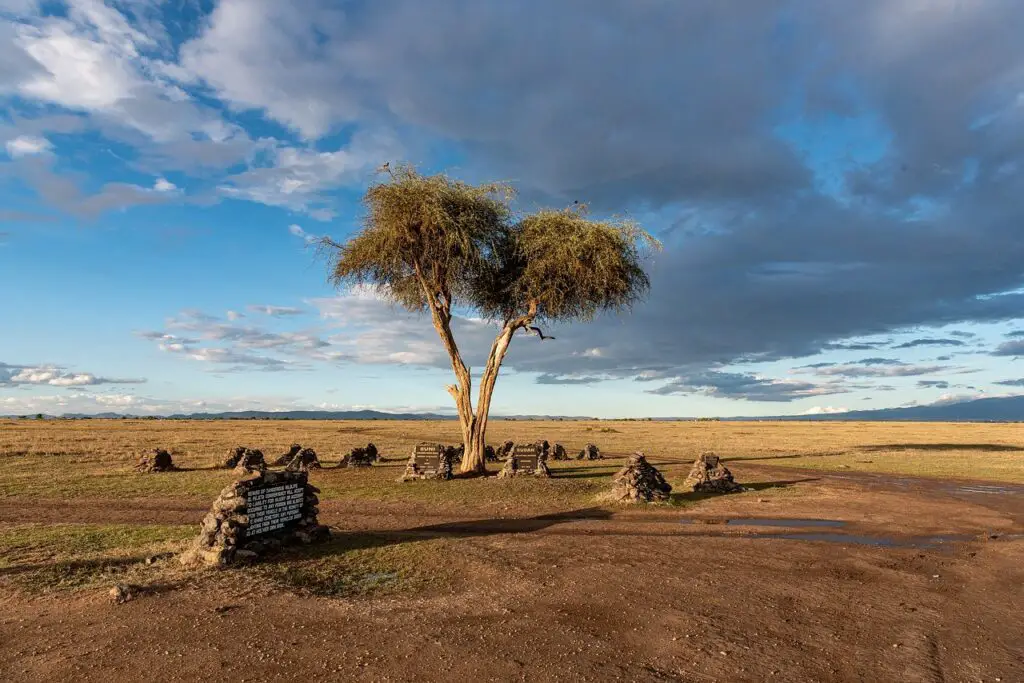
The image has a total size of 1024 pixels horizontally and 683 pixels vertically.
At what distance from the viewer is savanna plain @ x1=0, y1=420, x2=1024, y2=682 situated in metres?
7.97

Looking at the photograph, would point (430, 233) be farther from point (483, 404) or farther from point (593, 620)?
point (593, 620)

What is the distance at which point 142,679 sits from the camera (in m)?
7.39

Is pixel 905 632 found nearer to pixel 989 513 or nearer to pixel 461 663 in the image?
pixel 461 663

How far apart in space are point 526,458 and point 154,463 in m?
19.7

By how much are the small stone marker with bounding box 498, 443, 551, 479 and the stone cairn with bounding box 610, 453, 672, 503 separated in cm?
722

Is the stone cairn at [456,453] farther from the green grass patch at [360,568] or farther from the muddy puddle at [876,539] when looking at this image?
the muddy puddle at [876,539]

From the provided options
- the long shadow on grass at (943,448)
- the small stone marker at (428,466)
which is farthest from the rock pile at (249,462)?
the long shadow on grass at (943,448)

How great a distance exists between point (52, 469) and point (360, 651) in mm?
33693

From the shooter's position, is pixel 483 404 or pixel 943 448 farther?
pixel 943 448

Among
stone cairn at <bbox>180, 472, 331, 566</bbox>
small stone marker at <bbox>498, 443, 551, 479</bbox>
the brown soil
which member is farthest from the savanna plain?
small stone marker at <bbox>498, 443, 551, 479</bbox>

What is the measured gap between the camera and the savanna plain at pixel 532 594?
7969 millimetres

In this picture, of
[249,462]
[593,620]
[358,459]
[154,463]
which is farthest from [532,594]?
[154,463]

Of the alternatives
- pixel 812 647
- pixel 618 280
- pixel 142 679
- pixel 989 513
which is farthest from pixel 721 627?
pixel 618 280

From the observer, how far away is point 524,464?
29312 millimetres
